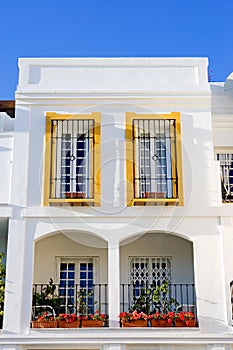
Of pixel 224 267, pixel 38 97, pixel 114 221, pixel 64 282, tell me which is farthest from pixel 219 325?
Result: pixel 38 97

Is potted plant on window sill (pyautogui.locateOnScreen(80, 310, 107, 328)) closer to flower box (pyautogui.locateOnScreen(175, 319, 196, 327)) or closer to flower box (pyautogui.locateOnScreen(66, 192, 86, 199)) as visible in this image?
flower box (pyautogui.locateOnScreen(175, 319, 196, 327))

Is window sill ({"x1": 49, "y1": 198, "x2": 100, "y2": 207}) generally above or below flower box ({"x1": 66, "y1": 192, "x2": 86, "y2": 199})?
below

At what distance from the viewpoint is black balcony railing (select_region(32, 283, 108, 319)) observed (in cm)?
1428

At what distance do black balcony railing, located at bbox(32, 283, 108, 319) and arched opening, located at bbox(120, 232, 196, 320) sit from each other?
71 centimetres

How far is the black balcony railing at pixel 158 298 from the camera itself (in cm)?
1428

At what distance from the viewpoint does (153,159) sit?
1538 centimetres

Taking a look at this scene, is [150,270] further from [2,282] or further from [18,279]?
[2,282]

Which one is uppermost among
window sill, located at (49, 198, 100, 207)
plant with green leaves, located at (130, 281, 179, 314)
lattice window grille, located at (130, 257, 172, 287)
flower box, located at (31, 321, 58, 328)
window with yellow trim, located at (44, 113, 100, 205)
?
window with yellow trim, located at (44, 113, 100, 205)

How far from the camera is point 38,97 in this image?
1526 centimetres

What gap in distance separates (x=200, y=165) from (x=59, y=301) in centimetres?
549

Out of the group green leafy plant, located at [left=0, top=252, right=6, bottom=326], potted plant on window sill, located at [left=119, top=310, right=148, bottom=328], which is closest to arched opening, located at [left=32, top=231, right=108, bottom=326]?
green leafy plant, located at [left=0, top=252, right=6, bottom=326]

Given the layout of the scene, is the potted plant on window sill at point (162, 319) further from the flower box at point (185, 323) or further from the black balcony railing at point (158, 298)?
the black balcony railing at point (158, 298)

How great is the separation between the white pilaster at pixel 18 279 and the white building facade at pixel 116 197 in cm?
3

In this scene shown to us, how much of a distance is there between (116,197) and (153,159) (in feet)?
5.86
